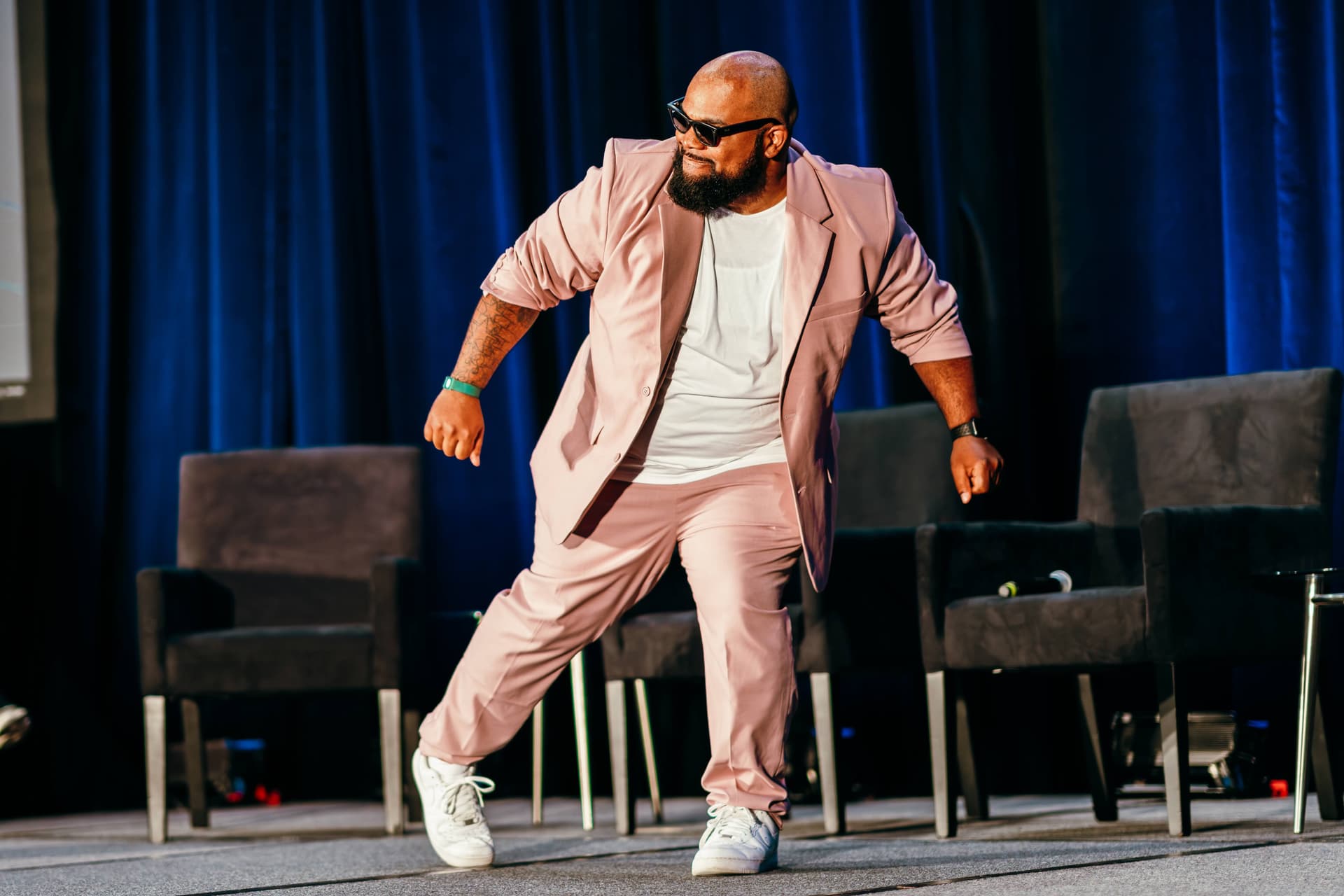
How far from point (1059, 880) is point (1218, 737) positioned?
1.64 metres

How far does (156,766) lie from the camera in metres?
3.60

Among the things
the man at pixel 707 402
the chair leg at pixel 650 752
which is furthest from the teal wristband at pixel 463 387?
the chair leg at pixel 650 752

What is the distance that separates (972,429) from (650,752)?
155 cm

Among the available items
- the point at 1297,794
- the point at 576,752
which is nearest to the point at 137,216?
the point at 576,752

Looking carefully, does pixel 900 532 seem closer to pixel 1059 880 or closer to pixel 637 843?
pixel 637 843

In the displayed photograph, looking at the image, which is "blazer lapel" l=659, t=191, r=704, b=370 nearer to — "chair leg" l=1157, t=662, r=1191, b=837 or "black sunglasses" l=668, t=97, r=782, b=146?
"black sunglasses" l=668, t=97, r=782, b=146

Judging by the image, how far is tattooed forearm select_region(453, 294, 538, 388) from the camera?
257 cm

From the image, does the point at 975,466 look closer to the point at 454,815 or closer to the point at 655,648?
the point at 454,815

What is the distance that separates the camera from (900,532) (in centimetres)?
339

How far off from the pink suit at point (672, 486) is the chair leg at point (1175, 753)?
73 centimetres

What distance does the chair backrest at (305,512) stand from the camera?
418 cm

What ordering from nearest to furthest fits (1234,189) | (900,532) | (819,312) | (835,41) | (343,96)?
(819,312) < (900,532) < (1234,189) < (835,41) < (343,96)

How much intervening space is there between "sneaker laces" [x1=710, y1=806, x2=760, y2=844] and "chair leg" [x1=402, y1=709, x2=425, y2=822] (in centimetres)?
147

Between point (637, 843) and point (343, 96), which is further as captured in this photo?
point (343, 96)
